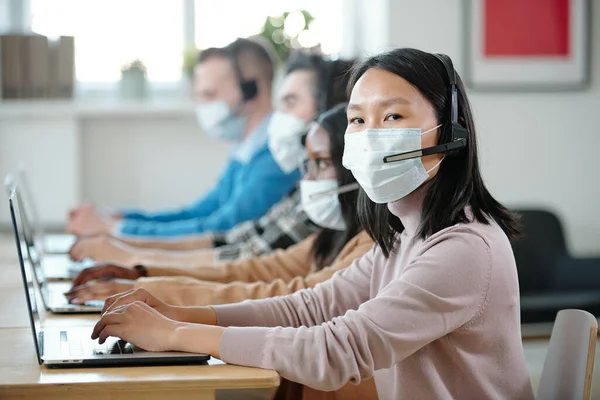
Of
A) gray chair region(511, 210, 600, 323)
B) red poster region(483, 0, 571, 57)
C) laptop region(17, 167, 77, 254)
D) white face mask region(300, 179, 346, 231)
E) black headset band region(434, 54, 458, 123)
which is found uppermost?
red poster region(483, 0, 571, 57)

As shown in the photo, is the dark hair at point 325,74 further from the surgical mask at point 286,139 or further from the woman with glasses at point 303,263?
the woman with glasses at point 303,263

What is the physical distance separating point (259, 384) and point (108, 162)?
3.42 metres

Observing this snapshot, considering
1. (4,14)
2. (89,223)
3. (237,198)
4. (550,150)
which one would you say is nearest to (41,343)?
(237,198)

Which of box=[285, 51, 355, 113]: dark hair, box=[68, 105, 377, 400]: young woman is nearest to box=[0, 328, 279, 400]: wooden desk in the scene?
box=[68, 105, 377, 400]: young woman

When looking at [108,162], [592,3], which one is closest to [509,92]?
[592,3]

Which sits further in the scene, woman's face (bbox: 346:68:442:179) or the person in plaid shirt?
the person in plaid shirt

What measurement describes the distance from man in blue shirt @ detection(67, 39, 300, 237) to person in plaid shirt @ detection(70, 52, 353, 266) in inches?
7.5

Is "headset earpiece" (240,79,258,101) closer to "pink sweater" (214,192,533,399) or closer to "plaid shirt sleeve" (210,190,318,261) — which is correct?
"plaid shirt sleeve" (210,190,318,261)

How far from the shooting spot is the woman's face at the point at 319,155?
2.03m

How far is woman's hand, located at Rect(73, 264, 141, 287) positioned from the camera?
1.95 m

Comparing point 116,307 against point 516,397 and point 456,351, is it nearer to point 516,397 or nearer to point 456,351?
point 456,351

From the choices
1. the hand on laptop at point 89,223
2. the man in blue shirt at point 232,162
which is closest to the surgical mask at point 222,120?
the man in blue shirt at point 232,162

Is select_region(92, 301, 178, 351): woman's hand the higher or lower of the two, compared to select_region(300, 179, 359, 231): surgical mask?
lower

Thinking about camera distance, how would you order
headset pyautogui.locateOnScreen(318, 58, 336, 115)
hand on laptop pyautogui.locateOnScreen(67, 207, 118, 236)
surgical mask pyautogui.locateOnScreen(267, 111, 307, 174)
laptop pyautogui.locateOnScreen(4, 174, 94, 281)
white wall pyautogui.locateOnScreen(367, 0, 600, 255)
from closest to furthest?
laptop pyautogui.locateOnScreen(4, 174, 94, 281), headset pyautogui.locateOnScreen(318, 58, 336, 115), surgical mask pyautogui.locateOnScreen(267, 111, 307, 174), hand on laptop pyautogui.locateOnScreen(67, 207, 118, 236), white wall pyautogui.locateOnScreen(367, 0, 600, 255)
